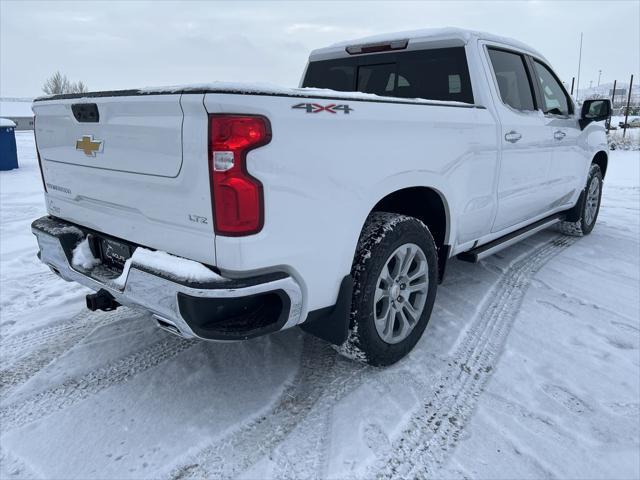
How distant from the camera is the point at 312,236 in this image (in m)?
2.18

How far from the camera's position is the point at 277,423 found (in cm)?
240

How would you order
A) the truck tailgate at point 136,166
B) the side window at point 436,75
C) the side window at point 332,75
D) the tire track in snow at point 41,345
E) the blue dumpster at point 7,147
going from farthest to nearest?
Answer: 1. the blue dumpster at point 7,147
2. the side window at point 332,75
3. the side window at point 436,75
4. the tire track in snow at point 41,345
5. the truck tailgate at point 136,166

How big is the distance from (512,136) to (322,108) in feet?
6.72

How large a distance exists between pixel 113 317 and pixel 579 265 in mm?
4262

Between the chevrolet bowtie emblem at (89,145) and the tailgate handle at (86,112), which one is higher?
the tailgate handle at (86,112)

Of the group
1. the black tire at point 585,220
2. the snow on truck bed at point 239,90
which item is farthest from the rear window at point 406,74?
the black tire at point 585,220

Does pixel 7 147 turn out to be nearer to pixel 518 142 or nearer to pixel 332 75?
pixel 332 75

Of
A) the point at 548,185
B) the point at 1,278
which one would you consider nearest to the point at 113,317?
the point at 1,278

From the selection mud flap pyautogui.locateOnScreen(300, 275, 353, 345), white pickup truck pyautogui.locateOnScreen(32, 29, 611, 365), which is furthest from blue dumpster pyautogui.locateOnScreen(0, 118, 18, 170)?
mud flap pyautogui.locateOnScreen(300, 275, 353, 345)

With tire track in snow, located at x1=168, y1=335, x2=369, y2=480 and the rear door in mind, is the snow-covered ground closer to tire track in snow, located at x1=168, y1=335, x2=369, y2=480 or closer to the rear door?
tire track in snow, located at x1=168, y1=335, x2=369, y2=480

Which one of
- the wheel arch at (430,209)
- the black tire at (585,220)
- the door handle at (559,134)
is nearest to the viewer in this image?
the wheel arch at (430,209)

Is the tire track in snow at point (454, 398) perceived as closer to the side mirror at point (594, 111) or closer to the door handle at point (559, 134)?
the door handle at point (559, 134)

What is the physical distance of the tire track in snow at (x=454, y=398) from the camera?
7.03 ft

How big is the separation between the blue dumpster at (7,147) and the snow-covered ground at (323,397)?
28.0ft
